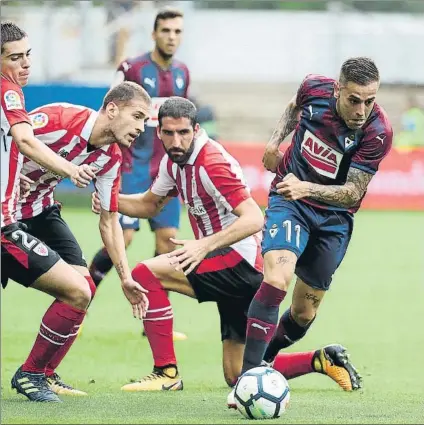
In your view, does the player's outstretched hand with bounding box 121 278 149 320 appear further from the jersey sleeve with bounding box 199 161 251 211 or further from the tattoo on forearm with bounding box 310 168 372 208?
the tattoo on forearm with bounding box 310 168 372 208

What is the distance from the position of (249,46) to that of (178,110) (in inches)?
820

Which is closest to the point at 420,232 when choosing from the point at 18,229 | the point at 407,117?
the point at 407,117

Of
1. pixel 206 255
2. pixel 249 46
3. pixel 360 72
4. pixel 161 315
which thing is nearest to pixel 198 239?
pixel 206 255

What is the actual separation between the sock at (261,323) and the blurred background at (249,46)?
1791cm

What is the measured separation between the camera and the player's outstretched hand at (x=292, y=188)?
6.87m

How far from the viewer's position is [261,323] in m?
6.68

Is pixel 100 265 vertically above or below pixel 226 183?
below

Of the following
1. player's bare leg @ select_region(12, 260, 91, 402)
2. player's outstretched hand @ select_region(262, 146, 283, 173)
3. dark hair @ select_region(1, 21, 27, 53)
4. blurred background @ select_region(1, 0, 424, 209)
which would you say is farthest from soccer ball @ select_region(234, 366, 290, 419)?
blurred background @ select_region(1, 0, 424, 209)

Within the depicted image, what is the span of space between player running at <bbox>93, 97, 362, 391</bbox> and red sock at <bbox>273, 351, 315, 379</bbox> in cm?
2

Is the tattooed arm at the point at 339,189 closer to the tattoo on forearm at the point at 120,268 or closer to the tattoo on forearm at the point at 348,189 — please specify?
the tattoo on forearm at the point at 348,189

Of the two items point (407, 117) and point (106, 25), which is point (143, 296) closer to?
point (106, 25)

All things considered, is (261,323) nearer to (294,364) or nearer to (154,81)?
(294,364)

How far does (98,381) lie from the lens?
8.05 meters

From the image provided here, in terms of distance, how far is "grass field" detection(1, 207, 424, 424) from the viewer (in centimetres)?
616
